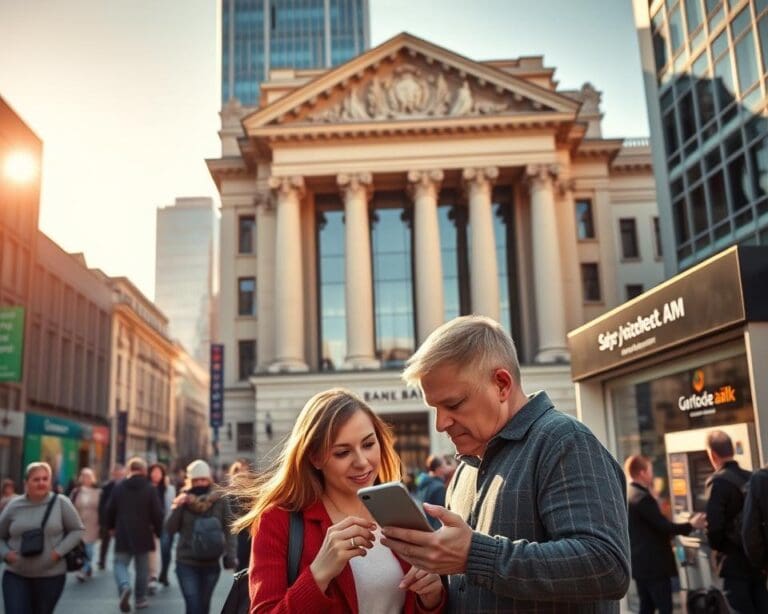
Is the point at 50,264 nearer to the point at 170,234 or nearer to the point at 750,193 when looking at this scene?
the point at 750,193

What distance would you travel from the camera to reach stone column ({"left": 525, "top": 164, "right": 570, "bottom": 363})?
36.8 meters

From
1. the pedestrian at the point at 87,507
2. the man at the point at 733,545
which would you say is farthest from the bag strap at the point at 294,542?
the pedestrian at the point at 87,507

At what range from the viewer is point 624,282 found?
137 ft

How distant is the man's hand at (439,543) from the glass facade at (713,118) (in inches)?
765

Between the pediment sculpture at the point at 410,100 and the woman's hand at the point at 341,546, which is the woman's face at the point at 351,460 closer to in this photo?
the woman's hand at the point at 341,546

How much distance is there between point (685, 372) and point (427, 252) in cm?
2858

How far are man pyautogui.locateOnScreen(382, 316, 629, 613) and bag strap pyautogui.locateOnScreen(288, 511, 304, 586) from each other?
548 millimetres

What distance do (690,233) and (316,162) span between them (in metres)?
19.9

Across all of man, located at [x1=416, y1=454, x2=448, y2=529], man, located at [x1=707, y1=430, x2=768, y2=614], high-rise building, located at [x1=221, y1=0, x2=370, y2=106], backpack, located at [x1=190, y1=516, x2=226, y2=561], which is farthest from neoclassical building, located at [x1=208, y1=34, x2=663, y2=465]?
high-rise building, located at [x1=221, y1=0, x2=370, y2=106]

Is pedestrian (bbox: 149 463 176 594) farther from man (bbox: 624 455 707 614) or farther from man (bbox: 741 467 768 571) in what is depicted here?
man (bbox: 741 467 768 571)

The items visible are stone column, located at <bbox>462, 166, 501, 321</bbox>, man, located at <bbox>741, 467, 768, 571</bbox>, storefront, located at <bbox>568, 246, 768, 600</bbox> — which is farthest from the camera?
stone column, located at <bbox>462, 166, 501, 321</bbox>

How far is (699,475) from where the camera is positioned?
29.5 ft

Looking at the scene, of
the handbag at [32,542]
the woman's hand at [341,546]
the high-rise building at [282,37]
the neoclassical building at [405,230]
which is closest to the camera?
the woman's hand at [341,546]

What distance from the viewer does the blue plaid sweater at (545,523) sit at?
87.2 inches
